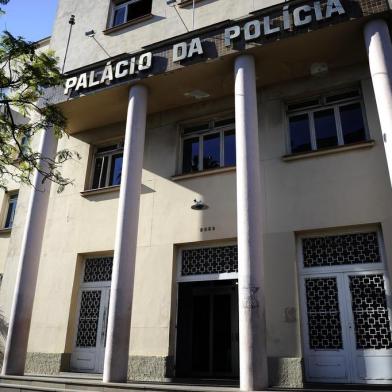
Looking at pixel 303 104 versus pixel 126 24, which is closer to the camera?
pixel 303 104

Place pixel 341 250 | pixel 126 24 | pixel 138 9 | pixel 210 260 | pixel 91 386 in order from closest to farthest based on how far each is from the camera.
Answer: pixel 91 386 < pixel 341 250 < pixel 210 260 < pixel 126 24 < pixel 138 9

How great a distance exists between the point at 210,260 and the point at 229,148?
9.33ft

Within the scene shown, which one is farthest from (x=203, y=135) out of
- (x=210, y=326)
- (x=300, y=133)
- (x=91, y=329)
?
(x=91, y=329)

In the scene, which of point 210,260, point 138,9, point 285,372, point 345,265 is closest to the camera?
point 285,372

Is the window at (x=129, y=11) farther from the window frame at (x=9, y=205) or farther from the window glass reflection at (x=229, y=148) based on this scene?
the window frame at (x=9, y=205)

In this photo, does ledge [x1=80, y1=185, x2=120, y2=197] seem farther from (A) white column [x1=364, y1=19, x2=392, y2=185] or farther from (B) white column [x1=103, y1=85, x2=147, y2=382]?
(A) white column [x1=364, y1=19, x2=392, y2=185]

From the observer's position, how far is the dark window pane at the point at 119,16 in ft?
39.3

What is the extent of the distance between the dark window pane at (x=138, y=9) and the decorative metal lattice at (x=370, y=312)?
929cm

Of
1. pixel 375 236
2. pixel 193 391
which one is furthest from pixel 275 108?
pixel 193 391

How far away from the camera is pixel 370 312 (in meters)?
7.46

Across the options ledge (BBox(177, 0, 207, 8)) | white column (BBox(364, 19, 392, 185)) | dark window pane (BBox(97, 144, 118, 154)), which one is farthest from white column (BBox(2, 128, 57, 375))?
white column (BBox(364, 19, 392, 185))

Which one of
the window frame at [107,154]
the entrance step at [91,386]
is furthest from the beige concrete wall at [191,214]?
the entrance step at [91,386]

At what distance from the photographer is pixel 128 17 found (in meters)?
11.9

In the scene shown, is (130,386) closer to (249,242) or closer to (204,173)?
(249,242)
